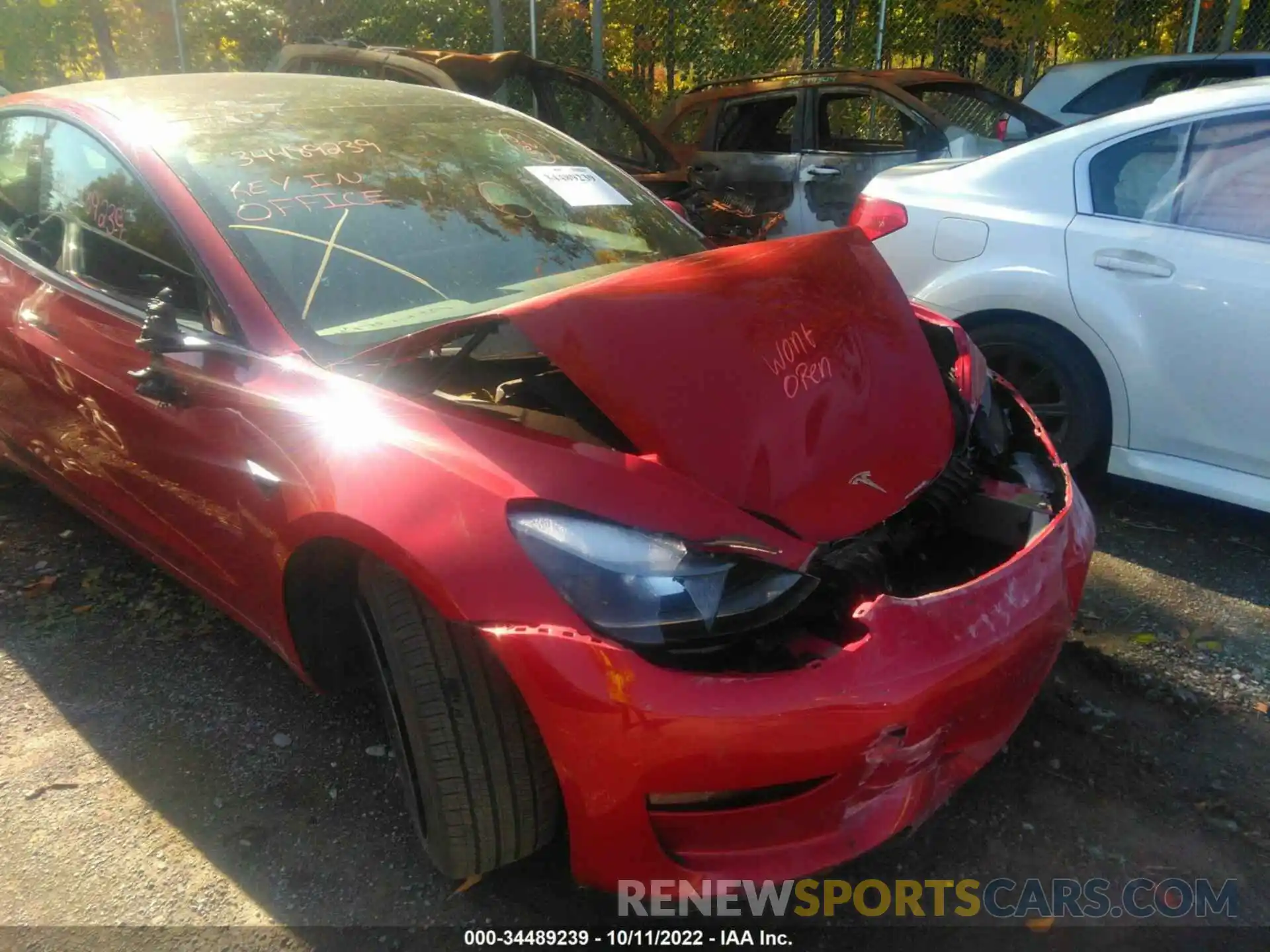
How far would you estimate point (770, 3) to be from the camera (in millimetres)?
10555

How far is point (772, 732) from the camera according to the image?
1.60m

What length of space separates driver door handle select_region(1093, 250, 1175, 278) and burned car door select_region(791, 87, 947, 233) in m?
2.76

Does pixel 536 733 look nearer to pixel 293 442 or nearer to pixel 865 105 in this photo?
pixel 293 442

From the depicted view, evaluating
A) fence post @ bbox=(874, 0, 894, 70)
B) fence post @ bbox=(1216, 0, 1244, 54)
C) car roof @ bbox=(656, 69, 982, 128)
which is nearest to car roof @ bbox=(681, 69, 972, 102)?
car roof @ bbox=(656, 69, 982, 128)

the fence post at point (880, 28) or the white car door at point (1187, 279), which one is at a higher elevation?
the fence post at point (880, 28)

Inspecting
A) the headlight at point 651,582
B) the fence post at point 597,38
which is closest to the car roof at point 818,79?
the fence post at point 597,38

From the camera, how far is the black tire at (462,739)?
1784 mm

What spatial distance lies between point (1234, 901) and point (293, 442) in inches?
85.4

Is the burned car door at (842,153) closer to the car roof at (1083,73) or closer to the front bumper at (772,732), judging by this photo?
the car roof at (1083,73)

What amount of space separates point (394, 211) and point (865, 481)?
56.1 inches

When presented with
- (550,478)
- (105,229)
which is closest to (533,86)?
(105,229)

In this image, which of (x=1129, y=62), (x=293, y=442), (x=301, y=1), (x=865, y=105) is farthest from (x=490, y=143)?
(x=301, y=1)

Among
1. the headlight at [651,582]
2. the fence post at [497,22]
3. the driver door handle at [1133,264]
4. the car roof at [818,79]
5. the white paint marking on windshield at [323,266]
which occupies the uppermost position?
the fence post at [497,22]

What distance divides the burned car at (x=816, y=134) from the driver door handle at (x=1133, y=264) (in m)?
2.66
